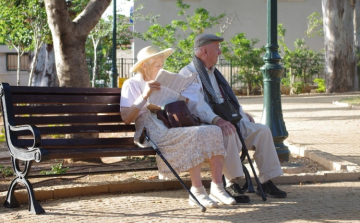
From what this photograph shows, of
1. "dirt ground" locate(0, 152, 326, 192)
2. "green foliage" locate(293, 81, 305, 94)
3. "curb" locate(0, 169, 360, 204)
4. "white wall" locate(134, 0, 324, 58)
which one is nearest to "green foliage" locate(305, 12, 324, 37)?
"white wall" locate(134, 0, 324, 58)

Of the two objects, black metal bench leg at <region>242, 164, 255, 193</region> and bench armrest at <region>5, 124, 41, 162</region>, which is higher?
bench armrest at <region>5, 124, 41, 162</region>

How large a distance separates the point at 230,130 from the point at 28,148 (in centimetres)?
178

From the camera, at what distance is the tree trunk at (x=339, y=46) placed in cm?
2602

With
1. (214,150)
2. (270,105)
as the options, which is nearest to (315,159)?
(270,105)

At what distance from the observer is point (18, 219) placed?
4898mm

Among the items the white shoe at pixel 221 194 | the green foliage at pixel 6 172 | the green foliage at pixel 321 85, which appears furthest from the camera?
the green foliage at pixel 321 85

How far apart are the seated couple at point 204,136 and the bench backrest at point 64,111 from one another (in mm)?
345

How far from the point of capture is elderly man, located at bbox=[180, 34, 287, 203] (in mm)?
5566

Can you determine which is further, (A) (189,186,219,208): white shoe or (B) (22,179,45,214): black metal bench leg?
(A) (189,186,219,208): white shoe

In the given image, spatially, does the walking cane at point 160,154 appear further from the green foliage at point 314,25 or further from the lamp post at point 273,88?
the green foliage at point 314,25

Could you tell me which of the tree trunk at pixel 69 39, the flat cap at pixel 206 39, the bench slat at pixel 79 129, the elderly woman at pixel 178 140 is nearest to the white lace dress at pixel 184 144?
the elderly woman at pixel 178 140

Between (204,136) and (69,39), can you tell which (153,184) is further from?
(69,39)

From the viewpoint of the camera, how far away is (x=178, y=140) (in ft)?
17.6

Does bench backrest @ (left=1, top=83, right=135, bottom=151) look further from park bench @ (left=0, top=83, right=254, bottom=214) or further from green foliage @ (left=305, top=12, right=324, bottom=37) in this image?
green foliage @ (left=305, top=12, right=324, bottom=37)
